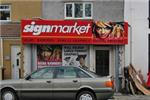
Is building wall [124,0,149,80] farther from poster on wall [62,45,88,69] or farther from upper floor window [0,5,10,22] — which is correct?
upper floor window [0,5,10,22]

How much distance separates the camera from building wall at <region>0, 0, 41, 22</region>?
2434cm

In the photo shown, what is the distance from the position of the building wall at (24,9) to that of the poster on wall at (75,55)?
8.45ft

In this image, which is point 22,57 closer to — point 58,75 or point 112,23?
point 112,23

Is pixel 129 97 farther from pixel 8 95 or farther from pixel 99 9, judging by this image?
pixel 8 95

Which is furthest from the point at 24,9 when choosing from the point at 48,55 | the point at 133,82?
the point at 133,82

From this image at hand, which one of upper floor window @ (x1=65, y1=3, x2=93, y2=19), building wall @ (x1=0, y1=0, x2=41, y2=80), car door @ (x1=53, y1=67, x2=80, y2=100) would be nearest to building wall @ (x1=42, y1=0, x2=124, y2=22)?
upper floor window @ (x1=65, y1=3, x2=93, y2=19)

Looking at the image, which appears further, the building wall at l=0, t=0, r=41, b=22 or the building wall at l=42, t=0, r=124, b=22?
the building wall at l=0, t=0, r=41, b=22

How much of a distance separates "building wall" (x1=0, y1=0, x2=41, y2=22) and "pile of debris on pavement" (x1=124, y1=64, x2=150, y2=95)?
588cm

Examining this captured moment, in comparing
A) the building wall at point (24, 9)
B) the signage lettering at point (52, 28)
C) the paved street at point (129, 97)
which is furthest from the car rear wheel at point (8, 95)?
the building wall at point (24, 9)

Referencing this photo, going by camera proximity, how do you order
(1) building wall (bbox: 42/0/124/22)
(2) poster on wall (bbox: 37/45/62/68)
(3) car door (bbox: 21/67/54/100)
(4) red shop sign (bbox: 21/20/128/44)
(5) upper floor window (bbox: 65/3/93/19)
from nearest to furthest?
(3) car door (bbox: 21/67/54/100)
(4) red shop sign (bbox: 21/20/128/44)
(1) building wall (bbox: 42/0/124/22)
(2) poster on wall (bbox: 37/45/62/68)
(5) upper floor window (bbox: 65/3/93/19)

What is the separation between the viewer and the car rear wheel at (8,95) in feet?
56.9

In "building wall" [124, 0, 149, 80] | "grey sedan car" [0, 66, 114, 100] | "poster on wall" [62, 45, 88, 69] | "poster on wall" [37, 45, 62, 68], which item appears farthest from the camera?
"poster on wall" [37, 45, 62, 68]

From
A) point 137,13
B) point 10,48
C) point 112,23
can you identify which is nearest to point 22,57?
point 10,48

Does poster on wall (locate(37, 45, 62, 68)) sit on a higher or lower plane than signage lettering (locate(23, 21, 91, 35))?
lower
